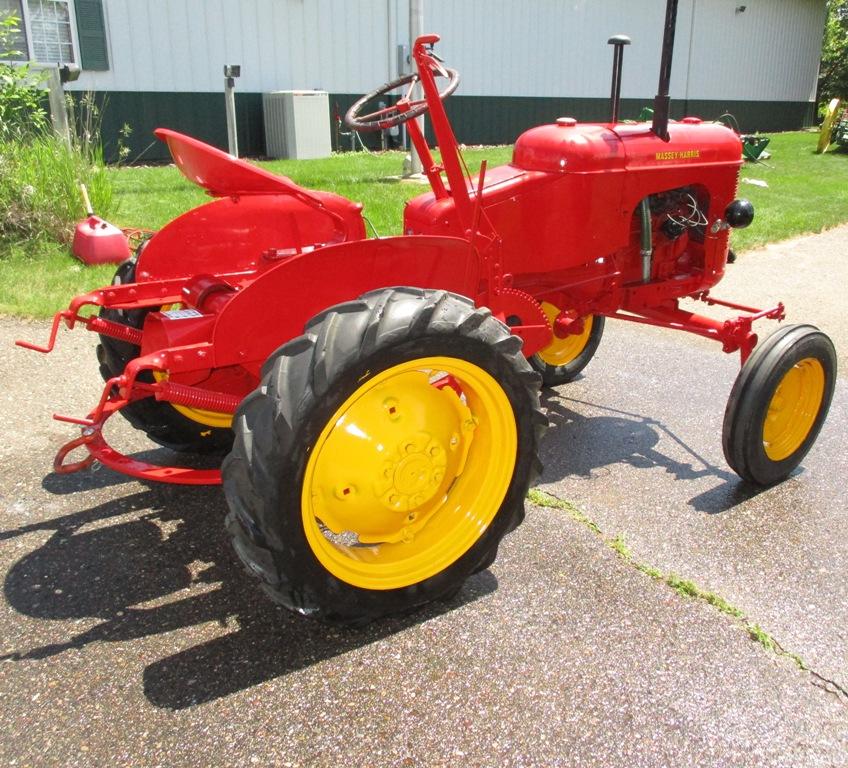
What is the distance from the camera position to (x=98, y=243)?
634cm

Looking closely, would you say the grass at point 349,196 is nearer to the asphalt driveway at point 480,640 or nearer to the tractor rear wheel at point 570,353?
the asphalt driveway at point 480,640

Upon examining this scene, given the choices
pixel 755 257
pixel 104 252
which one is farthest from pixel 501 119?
pixel 104 252

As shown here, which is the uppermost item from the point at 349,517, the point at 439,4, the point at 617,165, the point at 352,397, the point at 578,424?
the point at 439,4

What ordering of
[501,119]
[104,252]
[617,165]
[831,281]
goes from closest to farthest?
[617,165] → [104,252] → [831,281] → [501,119]

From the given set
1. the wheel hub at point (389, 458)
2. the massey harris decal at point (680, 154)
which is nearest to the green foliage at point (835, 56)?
the massey harris decal at point (680, 154)

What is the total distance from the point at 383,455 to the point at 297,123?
1196 cm

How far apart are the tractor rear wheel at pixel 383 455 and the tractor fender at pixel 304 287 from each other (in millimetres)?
214

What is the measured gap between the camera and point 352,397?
2.20 m

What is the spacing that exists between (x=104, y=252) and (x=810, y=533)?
5417mm

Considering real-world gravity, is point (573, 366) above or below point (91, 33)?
below

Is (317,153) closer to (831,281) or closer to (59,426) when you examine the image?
(831,281)

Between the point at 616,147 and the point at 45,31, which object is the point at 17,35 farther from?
the point at 616,147

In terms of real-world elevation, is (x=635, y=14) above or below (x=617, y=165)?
above

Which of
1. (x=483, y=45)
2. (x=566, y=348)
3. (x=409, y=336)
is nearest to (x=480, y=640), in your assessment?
(x=409, y=336)
